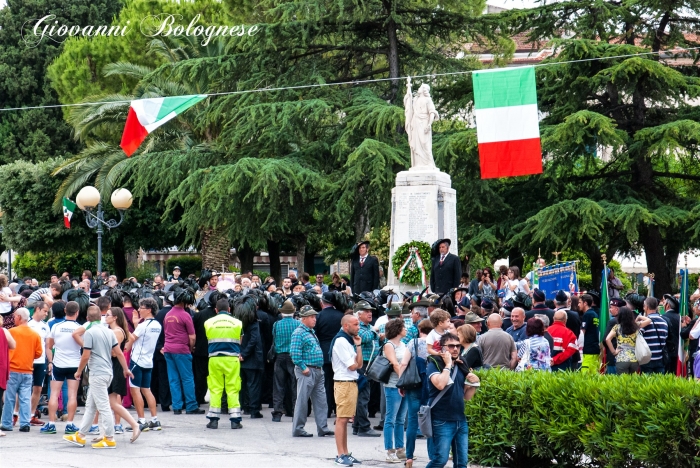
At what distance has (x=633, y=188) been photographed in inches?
1129

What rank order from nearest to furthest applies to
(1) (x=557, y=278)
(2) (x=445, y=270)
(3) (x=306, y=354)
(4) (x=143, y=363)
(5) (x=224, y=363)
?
(3) (x=306, y=354)
(4) (x=143, y=363)
(5) (x=224, y=363)
(1) (x=557, y=278)
(2) (x=445, y=270)

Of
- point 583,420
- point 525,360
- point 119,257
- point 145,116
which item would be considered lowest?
point 583,420

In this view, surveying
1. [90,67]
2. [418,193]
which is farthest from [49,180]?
[418,193]

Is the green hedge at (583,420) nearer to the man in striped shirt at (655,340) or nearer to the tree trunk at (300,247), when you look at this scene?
the man in striped shirt at (655,340)

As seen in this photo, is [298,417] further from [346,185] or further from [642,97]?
[642,97]

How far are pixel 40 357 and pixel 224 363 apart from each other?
2.21 m

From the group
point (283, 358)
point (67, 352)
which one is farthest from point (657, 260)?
point (67, 352)

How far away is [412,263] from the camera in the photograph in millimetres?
19984

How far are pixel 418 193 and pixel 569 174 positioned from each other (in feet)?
30.3

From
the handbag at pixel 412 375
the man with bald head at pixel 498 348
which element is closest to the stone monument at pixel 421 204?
the man with bald head at pixel 498 348

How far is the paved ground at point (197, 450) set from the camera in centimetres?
1062

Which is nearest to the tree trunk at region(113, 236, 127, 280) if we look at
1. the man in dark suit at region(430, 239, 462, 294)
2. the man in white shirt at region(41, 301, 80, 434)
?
the man in dark suit at region(430, 239, 462, 294)

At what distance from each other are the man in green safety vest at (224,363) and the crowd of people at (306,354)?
0.02 m

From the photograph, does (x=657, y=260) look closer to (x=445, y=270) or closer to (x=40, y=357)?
(x=445, y=270)
